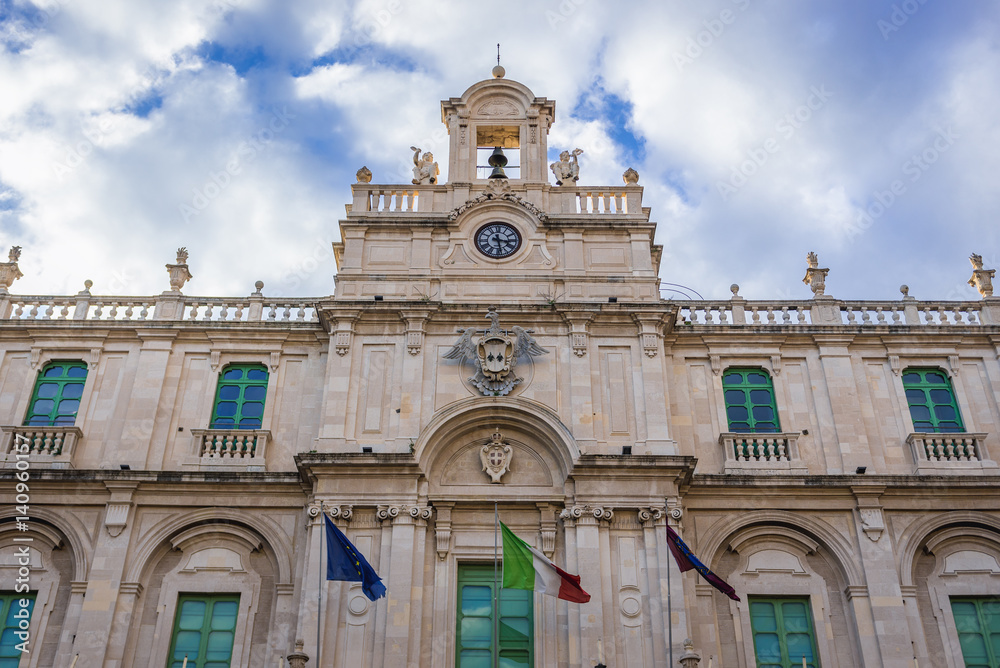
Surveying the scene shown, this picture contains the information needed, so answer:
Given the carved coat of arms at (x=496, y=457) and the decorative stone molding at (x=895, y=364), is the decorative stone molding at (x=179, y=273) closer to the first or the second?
the carved coat of arms at (x=496, y=457)

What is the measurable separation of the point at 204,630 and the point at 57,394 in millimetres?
7233

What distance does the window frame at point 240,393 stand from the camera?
81.8 ft

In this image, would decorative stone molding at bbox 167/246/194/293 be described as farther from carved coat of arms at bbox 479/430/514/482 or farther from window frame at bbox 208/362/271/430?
carved coat of arms at bbox 479/430/514/482

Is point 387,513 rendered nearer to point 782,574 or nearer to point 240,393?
point 240,393

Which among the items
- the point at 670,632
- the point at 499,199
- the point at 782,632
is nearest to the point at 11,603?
the point at 670,632

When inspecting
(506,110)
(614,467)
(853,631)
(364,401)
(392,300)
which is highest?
(506,110)

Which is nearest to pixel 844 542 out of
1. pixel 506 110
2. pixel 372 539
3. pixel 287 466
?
pixel 372 539

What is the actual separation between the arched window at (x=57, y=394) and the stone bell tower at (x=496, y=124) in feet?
34.6

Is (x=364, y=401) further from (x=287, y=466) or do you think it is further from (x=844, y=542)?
(x=844, y=542)

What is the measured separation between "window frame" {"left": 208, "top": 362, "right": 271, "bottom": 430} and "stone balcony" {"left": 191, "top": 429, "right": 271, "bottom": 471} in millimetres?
417

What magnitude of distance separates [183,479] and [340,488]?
3.76 metres

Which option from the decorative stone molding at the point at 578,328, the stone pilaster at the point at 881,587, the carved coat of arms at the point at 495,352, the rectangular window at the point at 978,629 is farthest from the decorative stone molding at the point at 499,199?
the rectangular window at the point at 978,629

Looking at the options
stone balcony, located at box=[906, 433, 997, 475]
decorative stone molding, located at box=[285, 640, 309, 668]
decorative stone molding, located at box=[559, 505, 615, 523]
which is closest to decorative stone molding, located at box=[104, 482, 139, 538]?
decorative stone molding, located at box=[285, 640, 309, 668]

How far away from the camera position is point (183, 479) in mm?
23438
